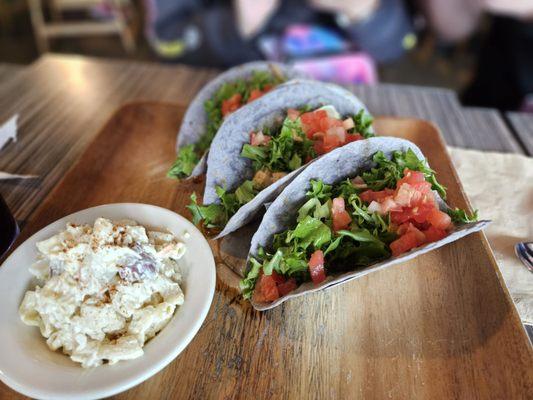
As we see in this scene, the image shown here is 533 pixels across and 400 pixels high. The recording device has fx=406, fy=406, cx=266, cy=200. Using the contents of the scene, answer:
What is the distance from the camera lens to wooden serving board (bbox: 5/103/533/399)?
121 centimetres

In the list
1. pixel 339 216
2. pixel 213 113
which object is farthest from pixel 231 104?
pixel 339 216

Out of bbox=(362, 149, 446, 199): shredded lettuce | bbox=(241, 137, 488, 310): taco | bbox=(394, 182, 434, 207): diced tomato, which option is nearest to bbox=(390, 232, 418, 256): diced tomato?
bbox=(241, 137, 488, 310): taco

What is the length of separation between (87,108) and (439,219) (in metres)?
2.10

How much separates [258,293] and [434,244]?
59 centimetres

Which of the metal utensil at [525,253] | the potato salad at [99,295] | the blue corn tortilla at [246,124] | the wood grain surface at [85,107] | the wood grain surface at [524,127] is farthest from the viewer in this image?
the wood grain surface at [524,127]

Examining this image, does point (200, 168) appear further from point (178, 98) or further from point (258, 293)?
point (178, 98)

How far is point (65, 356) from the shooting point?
3.97ft

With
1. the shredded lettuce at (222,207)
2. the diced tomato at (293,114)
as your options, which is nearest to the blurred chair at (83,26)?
the diced tomato at (293,114)

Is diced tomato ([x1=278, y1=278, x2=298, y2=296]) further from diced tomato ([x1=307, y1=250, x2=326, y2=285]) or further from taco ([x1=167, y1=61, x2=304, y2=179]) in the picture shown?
taco ([x1=167, y1=61, x2=304, y2=179])

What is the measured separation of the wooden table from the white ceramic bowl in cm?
54

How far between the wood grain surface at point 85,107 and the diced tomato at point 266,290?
3.59 ft

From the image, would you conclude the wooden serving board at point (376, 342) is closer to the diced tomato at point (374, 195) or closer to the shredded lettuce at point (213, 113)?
the diced tomato at point (374, 195)

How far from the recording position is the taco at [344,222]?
1347 mm

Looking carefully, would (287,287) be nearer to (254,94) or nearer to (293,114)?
(293,114)
